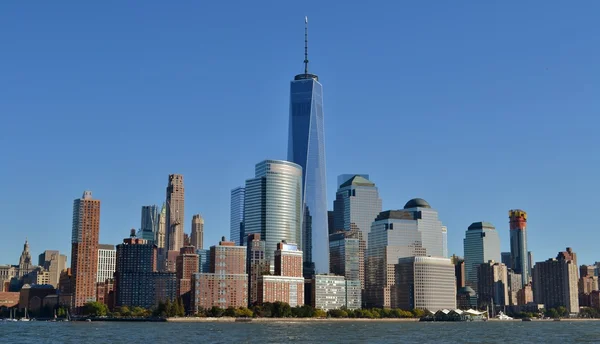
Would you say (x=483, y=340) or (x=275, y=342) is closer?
(x=275, y=342)

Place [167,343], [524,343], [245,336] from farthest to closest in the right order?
1. [245,336]
2. [524,343]
3. [167,343]

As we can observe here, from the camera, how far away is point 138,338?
163 metres

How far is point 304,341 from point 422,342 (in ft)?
69.2

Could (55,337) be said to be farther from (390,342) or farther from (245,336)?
(390,342)

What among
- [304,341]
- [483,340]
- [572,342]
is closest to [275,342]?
[304,341]

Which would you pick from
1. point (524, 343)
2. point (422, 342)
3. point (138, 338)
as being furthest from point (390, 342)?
point (138, 338)

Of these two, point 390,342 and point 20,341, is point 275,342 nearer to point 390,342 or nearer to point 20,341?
point 390,342

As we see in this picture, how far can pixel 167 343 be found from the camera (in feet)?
487

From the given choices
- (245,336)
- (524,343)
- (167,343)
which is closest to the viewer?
(167,343)

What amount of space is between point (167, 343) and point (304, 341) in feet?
79.2

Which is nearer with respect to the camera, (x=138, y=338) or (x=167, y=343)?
(x=167, y=343)

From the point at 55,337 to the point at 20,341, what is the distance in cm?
1517

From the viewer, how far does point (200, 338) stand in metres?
164

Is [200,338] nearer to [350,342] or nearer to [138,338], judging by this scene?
[138,338]
